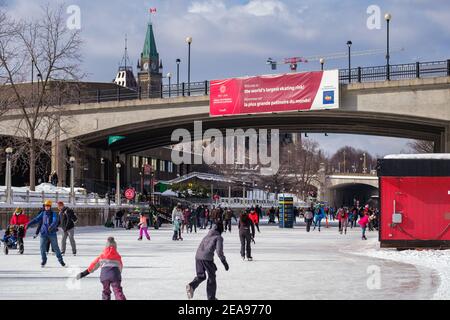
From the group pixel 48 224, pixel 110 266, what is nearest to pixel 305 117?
pixel 48 224

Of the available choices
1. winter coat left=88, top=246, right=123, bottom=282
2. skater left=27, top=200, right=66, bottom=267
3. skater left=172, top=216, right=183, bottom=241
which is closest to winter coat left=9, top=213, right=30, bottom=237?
skater left=27, top=200, right=66, bottom=267

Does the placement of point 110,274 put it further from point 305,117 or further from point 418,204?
point 305,117

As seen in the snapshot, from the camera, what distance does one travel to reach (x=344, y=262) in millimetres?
20672

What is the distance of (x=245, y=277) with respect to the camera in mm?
16312

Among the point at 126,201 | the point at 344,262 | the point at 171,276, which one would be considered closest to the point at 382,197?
the point at 344,262

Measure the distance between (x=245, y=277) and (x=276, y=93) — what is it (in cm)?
3569

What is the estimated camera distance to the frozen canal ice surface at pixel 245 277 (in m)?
13.3

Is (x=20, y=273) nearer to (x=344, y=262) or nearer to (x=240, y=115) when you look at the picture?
(x=344, y=262)

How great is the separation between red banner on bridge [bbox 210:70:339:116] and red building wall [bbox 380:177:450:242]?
25.0 metres

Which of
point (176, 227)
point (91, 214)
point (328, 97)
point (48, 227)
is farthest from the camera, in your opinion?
point (328, 97)

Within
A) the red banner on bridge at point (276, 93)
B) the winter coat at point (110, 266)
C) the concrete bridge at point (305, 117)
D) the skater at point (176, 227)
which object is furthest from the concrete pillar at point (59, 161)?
the winter coat at point (110, 266)

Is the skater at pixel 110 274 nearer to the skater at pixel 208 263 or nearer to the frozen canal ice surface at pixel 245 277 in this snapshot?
the skater at pixel 208 263
